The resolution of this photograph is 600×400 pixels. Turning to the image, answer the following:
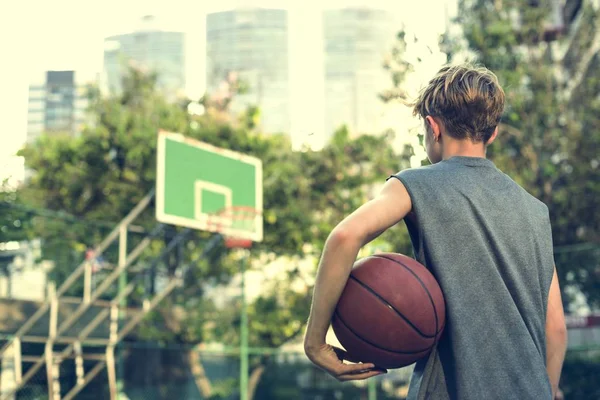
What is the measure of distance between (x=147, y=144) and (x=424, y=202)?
14307 mm

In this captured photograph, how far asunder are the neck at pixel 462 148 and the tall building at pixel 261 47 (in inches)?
2208

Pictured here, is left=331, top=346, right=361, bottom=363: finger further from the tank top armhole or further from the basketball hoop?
the basketball hoop

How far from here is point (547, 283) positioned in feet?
6.38

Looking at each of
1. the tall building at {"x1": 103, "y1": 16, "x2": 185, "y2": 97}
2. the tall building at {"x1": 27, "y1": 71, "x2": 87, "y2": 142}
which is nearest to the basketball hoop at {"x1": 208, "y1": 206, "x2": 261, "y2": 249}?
the tall building at {"x1": 27, "y1": 71, "x2": 87, "y2": 142}

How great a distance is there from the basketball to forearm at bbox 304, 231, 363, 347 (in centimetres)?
7

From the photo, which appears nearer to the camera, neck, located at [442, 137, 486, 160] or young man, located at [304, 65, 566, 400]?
young man, located at [304, 65, 566, 400]

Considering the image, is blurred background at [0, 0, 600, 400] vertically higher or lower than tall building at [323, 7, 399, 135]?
lower

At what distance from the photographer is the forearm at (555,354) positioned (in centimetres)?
194

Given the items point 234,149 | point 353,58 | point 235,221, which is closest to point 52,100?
point 353,58

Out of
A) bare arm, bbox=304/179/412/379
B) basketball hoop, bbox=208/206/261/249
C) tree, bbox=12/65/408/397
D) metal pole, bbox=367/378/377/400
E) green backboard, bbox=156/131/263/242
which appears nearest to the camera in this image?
bare arm, bbox=304/179/412/379

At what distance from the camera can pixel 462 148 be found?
77.2 inches

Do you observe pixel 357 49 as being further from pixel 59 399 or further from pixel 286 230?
pixel 59 399

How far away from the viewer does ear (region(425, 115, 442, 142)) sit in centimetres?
195

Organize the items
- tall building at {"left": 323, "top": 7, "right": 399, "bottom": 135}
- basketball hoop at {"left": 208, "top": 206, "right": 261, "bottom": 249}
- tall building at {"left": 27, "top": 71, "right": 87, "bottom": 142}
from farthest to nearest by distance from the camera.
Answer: tall building at {"left": 323, "top": 7, "right": 399, "bottom": 135} → tall building at {"left": 27, "top": 71, "right": 87, "bottom": 142} → basketball hoop at {"left": 208, "top": 206, "right": 261, "bottom": 249}
